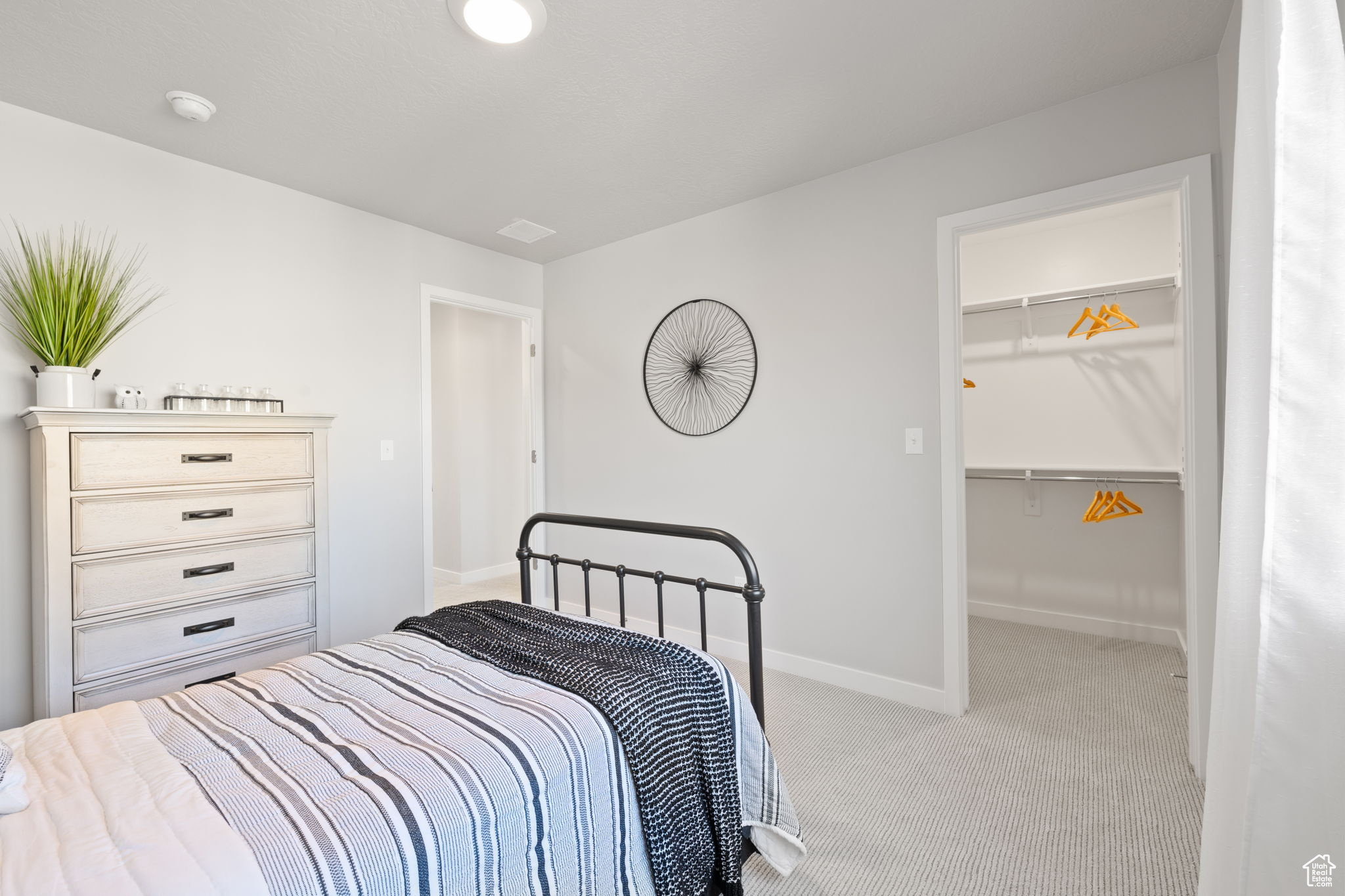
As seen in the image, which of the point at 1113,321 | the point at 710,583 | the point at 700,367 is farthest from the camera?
the point at 1113,321

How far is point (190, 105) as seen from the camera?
2.27m

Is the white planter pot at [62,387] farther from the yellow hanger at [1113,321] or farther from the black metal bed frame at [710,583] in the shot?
the yellow hanger at [1113,321]

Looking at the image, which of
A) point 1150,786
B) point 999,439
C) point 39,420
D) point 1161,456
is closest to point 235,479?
point 39,420

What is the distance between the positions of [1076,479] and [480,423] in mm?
4312

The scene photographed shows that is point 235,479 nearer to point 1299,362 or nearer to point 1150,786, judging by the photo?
point 1299,362

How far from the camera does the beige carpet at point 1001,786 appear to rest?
5.54 feet

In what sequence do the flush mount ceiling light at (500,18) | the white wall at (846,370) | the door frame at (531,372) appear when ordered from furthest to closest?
the door frame at (531,372), the white wall at (846,370), the flush mount ceiling light at (500,18)

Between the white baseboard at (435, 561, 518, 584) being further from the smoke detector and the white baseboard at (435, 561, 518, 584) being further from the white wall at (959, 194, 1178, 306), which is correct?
the white wall at (959, 194, 1178, 306)

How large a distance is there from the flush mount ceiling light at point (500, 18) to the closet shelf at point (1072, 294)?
8.69ft

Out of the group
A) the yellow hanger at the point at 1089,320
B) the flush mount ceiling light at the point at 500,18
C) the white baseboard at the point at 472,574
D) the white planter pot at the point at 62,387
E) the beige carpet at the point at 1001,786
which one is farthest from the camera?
the white baseboard at the point at 472,574

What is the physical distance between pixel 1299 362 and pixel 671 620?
3.28 metres

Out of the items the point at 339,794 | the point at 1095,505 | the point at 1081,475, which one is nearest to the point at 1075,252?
the point at 1081,475

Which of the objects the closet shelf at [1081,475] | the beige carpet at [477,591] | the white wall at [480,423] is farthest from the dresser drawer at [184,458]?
the closet shelf at [1081,475]

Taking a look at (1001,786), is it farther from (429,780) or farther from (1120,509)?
(1120,509)
